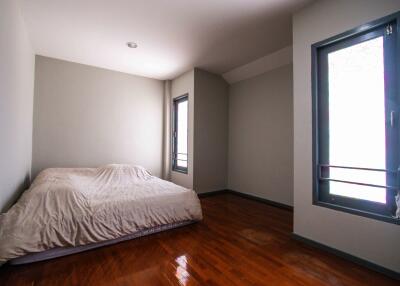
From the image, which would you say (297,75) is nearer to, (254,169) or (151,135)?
(254,169)

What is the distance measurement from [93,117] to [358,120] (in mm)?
4205

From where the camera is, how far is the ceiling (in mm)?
2297

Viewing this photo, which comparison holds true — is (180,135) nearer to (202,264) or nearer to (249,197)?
(249,197)

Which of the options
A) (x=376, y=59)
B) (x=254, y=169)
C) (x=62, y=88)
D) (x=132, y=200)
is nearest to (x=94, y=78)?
(x=62, y=88)

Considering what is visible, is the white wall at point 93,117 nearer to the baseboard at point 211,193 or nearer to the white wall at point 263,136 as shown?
the baseboard at point 211,193

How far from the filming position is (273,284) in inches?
62.6

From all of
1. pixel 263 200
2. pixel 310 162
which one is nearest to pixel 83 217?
pixel 310 162

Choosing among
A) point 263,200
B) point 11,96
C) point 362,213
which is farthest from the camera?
point 263,200

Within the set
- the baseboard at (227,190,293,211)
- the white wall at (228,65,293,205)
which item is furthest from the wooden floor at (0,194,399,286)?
the white wall at (228,65,293,205)

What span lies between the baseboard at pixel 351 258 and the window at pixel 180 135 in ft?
8.79

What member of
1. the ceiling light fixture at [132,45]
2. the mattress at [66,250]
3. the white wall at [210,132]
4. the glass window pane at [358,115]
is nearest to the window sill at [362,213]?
the glass window pane at [358,115]

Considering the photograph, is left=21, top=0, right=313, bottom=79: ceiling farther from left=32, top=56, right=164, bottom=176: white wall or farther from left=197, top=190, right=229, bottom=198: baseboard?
left=197, top=190, right=229, bottom=198: baseboard

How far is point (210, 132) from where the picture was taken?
4.40 metres

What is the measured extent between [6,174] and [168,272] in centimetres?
184
